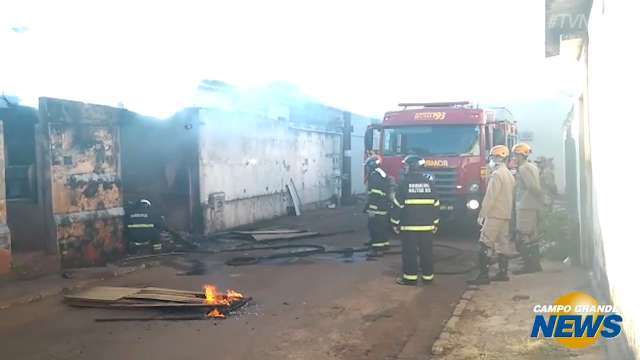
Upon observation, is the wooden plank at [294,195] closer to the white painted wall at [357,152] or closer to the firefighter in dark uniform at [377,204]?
the white painted wall at [357,152]

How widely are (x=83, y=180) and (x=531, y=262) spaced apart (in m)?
7.12

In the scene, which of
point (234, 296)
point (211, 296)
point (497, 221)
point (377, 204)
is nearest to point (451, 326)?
point (497, 221)

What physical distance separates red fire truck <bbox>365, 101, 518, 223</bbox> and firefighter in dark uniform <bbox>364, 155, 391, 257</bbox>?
173cm

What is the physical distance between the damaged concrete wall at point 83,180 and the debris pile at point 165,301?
7.13 feet

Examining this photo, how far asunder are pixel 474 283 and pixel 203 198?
699 cm

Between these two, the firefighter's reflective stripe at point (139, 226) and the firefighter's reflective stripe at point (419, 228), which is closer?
the firefighter's reflective stripe at point (419, 228)

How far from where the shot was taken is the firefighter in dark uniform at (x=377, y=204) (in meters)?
10.3

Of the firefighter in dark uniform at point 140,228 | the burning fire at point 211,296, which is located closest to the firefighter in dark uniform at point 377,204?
the burning fire at point 211,296

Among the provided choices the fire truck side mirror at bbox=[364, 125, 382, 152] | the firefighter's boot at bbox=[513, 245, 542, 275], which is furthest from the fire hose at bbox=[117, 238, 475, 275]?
the fire truck side mirror at bbox=[364, 125, 382, 152]

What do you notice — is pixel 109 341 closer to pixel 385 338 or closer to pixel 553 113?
pixel 385 338

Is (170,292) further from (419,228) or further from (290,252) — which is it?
(290,252)

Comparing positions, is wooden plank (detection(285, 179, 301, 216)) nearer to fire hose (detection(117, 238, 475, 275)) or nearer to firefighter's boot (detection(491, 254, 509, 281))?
fire hose (detection(117, 238, 475, 275))

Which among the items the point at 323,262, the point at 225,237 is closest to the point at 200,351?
the point at 323,262

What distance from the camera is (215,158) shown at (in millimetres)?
13625
